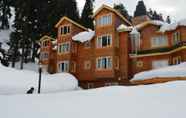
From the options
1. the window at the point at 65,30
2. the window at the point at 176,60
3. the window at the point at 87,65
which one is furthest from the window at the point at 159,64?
the window at the point at 65,30

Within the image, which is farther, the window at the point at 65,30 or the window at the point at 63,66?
the window at the point at 65,30

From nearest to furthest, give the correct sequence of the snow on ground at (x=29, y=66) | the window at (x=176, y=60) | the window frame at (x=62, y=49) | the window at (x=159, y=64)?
the window at (x=176, y=60)
the window at (x=159, y=64)
the window frame at (x=62, y=49)
the snow on ground at (x=29, y=66)

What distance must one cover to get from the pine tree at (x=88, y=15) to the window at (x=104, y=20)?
18.4 metres

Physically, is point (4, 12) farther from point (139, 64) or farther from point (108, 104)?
point (108, 104)

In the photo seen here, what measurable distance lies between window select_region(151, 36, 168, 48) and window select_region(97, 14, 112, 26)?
5.92 m

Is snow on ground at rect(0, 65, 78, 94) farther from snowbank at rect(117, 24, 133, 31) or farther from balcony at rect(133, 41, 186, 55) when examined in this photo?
balcony at rect(133, 41, 186, 55)

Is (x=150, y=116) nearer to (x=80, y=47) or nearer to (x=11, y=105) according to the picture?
(x=11, y=105)

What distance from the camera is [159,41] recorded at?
4131 cm

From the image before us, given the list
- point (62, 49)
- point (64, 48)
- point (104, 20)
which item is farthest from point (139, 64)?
point (62, 49)

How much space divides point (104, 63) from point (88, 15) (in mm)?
23458

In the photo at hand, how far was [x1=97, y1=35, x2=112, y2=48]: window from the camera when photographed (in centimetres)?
4205

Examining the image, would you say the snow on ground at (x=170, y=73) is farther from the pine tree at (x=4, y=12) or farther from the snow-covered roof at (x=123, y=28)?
the pine tree at (x=4, y=12)

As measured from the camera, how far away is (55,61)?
5012 centimetres

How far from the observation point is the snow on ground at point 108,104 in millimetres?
14016
